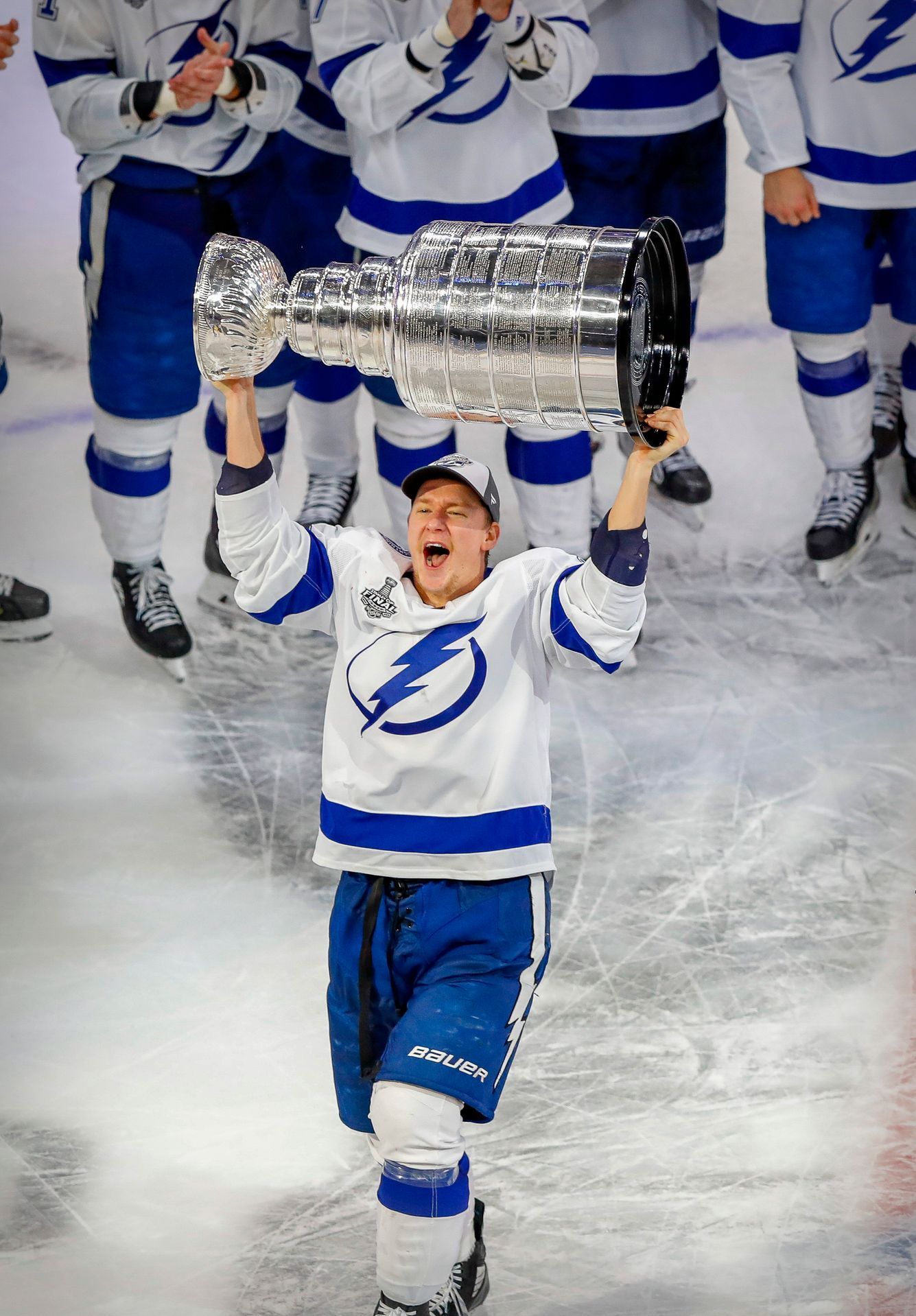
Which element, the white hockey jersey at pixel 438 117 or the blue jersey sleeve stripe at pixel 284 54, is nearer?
the white hockey jersey at pixel 438 117

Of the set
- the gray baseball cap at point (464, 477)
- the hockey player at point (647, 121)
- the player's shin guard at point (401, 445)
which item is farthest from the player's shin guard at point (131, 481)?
the gray baseball cap at point (464, 477)

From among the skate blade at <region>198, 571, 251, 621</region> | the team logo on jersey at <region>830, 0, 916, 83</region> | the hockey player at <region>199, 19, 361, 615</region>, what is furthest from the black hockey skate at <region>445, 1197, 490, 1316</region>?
the team logo on jersey at <region>830, 0, 916, 83</region>

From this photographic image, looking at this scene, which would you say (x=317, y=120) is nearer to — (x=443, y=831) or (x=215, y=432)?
(x=215, y=432)

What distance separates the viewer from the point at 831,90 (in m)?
4.26

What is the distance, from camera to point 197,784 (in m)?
4.11

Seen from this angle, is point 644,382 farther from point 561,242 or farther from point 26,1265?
point 26,1265

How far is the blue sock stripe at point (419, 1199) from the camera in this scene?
2480 millimetres

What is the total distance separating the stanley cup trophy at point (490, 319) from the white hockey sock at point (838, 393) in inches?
85.3

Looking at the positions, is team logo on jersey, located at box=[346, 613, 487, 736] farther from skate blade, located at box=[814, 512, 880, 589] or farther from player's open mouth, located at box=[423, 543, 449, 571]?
skate blade, located at box=[814, 512, 880, 589]

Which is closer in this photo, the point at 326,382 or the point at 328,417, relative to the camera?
the point at 326,382

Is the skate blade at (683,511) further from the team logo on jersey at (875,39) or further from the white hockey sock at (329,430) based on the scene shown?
the team logo on jersey at (875,39)

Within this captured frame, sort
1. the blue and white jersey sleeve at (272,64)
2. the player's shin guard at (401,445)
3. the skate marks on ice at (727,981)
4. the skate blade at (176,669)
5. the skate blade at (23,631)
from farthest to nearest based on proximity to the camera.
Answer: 1. the skate blade at (23,631)
2. the skate blade at (176,669)
3. the player's shin guard at (401,445)
4. the blue and white jersey sleeve at (272,64)
5. the skate marks on ice at (727,981)

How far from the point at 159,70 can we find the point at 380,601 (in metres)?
1.83

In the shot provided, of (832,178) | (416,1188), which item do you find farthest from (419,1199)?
(832,178)
